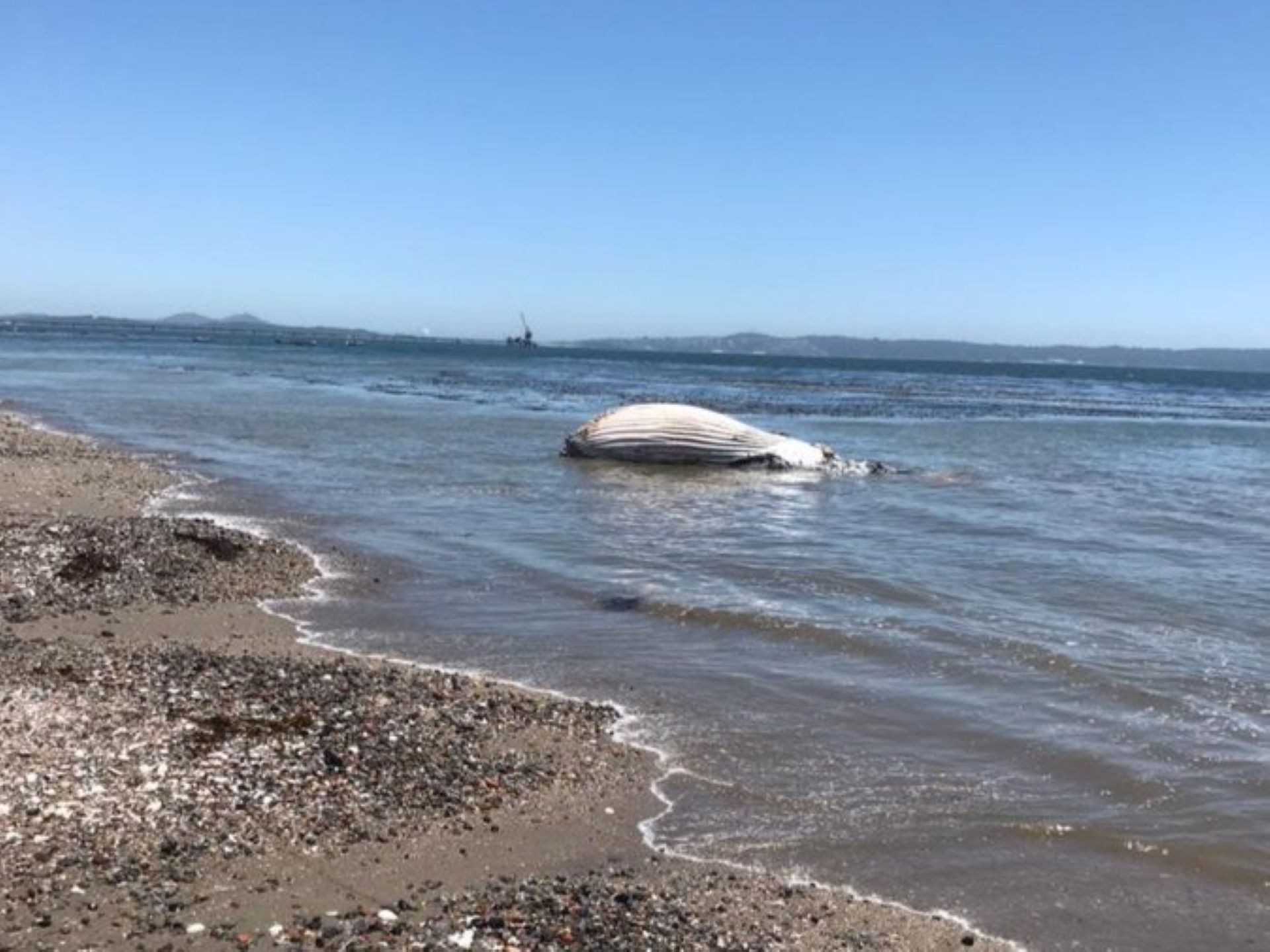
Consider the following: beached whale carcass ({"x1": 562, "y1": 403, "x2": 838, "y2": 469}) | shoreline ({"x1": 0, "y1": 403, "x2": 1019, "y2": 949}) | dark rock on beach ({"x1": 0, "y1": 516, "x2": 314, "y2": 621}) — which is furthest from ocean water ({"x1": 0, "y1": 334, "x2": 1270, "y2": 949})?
dark rock on beach ({"x1": 0, "y1": 516, "x2": 314, "y2": 621})

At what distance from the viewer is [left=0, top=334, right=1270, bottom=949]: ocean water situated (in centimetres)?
653

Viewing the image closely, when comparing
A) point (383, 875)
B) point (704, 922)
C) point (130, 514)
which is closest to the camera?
point (704, 922)

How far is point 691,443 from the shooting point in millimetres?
24062

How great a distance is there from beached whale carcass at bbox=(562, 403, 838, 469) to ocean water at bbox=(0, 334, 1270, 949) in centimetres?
71

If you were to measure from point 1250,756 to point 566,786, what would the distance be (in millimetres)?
4780

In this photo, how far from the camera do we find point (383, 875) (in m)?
5.78

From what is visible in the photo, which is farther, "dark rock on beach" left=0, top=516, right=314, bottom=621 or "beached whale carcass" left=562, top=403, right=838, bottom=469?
"beached whale carcass" left=562, top=403, right=838, bottom=469

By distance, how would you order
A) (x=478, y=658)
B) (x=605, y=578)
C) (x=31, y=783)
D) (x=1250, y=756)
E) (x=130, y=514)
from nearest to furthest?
(x=31, y=783), (x=1250, y=756), (x=478, y=658), (x=605, y=578), (x=130, y=514)

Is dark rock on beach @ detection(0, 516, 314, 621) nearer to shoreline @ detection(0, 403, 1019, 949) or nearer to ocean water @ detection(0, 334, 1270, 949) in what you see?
ocean water @ detection(0, 334, 1270, 949)

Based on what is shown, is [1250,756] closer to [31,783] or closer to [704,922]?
[704,922]

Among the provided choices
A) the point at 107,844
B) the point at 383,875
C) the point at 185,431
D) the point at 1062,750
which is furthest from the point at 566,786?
the point at 185,431

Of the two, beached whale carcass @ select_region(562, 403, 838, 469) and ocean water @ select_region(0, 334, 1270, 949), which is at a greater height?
beached whale carcass @ select_region(562, 403, 838, 469)

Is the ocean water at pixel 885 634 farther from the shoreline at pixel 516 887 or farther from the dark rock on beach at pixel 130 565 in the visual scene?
the dark rock on beach at pixel 130 565

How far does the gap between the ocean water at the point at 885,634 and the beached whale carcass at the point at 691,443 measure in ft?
2.34
